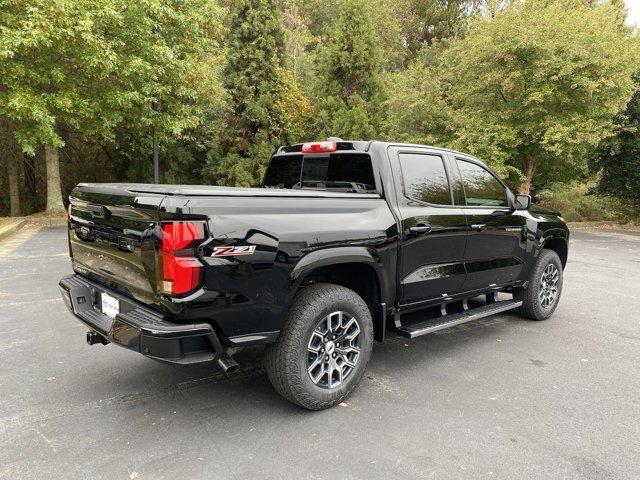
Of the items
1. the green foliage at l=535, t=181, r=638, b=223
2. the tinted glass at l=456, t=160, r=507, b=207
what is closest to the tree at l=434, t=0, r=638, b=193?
the green foliage at l=535, t=181, r=638, b=223

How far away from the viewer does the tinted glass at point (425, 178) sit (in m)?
3.73

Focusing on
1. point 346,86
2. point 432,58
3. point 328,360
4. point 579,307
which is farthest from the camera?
point 432,58

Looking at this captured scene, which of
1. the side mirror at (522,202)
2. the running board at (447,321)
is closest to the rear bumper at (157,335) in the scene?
the running board at (447,321)

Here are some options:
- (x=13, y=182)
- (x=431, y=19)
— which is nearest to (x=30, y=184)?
(x=13, y=182)

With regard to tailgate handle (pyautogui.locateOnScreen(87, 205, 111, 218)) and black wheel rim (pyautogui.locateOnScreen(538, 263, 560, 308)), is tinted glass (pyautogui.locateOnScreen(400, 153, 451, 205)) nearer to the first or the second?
black wheel rim (pyautogui.locateOnScreen(538, 263, 560, 308))

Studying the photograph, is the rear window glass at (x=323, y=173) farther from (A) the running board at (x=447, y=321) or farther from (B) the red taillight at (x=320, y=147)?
(A) the running board at (x=447, y=321)

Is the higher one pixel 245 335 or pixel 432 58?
pixel 432 58

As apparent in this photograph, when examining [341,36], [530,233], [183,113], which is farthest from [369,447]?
[341,36]

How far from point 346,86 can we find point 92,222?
16627 millimetres

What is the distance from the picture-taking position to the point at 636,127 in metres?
14.9

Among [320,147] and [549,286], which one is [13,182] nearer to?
→ [320,147]

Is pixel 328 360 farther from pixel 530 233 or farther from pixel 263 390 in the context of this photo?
pixel 530 233

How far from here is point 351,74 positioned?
59.3 feet

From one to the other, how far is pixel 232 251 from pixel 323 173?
5.46ft
